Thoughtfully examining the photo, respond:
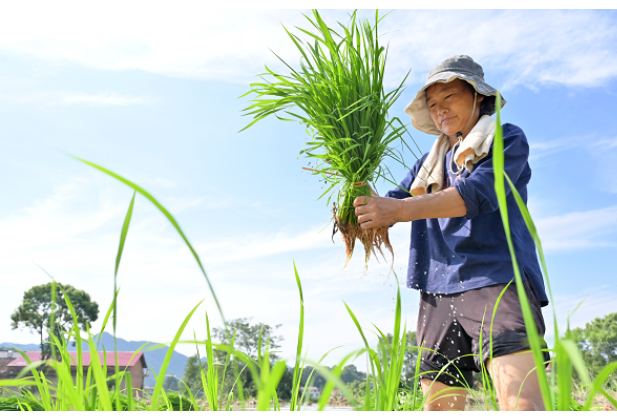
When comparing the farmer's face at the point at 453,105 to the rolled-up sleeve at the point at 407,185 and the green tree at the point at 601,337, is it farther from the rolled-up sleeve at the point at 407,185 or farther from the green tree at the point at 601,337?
the green tree at the point at 601,337

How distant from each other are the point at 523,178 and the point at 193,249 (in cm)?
201

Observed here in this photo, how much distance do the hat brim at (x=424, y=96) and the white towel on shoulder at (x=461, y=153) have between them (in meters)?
0.14

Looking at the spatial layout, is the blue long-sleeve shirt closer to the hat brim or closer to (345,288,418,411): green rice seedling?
the hat brim

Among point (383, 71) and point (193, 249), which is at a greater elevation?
point (383, 71)

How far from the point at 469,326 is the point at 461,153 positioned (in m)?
0.82

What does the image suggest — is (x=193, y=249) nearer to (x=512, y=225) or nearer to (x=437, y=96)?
(x=512, y=225)

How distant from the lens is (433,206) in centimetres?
171

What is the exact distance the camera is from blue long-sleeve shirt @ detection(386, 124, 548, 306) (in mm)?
1772

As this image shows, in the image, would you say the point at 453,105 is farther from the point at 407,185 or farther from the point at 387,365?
the point at 387,365

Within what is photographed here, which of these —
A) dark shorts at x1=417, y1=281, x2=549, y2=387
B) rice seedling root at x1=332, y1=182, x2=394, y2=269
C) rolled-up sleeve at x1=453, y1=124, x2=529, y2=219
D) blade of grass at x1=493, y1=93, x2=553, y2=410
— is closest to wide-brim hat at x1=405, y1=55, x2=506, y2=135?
rolled-up sleeve at x1=453, y1=124, x2=529, y2=219

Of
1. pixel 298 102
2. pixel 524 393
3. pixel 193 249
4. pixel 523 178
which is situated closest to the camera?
pixel 193 249

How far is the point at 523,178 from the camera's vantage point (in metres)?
2.11

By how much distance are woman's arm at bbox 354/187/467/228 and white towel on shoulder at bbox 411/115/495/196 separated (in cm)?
34
